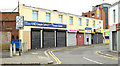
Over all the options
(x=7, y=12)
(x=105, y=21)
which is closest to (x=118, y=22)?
(x=7, y=12)

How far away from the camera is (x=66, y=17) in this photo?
2925cm

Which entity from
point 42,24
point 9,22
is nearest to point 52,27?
point 42,24

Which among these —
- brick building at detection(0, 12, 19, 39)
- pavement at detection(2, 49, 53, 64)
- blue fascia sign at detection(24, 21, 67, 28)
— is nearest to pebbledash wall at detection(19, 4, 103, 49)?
blue fascia sign at detection(24, 21, 67, 28)

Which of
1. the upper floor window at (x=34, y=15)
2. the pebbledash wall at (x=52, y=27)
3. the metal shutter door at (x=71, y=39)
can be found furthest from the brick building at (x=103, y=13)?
the upper floor window at (x=34, y=15)

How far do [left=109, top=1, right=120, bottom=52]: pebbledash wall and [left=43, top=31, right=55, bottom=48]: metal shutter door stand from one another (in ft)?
37.6

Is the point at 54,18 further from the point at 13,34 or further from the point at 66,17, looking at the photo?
the point at 13,34

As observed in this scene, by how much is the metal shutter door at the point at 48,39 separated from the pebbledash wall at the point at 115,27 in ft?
37.6

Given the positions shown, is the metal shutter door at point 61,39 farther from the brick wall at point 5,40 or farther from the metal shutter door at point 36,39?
the brick wall at point 5,40

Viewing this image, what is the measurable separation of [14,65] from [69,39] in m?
20.8

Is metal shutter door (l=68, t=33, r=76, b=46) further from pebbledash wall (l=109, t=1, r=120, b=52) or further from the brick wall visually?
the brick wall

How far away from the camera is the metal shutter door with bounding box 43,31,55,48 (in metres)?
24.8

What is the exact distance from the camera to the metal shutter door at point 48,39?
24.8m

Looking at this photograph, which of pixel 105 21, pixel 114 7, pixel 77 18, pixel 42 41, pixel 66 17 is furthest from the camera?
pixel 105 21

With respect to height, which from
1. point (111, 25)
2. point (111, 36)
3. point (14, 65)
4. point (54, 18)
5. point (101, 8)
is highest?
point (101, 8)
